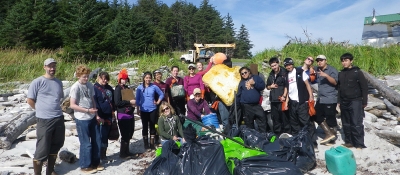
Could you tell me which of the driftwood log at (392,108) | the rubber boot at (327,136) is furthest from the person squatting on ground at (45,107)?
the driftwood log at (392,108)

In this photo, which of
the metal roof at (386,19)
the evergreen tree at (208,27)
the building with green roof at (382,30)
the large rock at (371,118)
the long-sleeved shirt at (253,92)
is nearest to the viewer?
the long-sleeved shirt at (253,92)

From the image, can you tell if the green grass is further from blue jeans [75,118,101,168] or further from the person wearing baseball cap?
blue jeans [75,118,101,168]

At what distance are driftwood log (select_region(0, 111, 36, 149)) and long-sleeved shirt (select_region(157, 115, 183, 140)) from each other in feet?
8.61

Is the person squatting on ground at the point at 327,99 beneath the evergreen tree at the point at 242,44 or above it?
beneath

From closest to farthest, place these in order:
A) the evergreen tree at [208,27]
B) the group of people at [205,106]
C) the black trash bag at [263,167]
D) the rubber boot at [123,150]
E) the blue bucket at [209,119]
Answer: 1. the black trash bag at [263,167]
2. the group of people at [205,106]
3. the rubber boot at [123,150]
4. the blue bucket at [209,119]
5. the evergreen tree at [208,27]

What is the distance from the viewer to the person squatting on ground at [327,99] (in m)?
5.52

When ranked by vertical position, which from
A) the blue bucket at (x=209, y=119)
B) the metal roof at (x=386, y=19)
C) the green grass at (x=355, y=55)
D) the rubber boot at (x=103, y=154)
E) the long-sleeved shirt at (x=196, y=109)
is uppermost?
the metal roof at (x=386, y=19)

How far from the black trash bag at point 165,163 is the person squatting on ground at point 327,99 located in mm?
2940

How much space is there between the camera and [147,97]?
5.51 metres

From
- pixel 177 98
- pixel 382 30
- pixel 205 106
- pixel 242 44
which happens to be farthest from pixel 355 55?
pixel 242 44

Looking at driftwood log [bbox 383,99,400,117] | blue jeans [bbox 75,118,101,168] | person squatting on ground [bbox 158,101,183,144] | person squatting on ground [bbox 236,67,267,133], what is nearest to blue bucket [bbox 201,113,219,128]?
person squatting on ground [bbox 236,67,267,133]

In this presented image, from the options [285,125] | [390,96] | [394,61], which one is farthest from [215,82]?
[394,61]

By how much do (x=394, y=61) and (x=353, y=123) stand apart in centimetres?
601

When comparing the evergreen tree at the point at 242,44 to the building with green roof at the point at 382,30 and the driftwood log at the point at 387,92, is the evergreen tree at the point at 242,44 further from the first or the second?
the driftwood log at the point at 387,92
